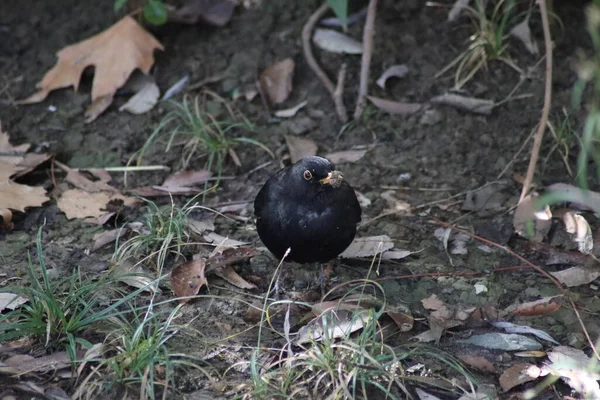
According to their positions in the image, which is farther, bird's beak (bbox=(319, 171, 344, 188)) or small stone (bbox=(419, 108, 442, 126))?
small stone (bbox=(419, 108, 442, 126))

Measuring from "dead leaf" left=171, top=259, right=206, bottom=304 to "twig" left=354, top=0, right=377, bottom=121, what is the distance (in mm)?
1892

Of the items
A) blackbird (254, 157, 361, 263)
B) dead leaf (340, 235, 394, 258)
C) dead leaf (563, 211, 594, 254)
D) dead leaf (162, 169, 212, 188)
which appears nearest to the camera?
blackbird (254, 157, 361, 263)

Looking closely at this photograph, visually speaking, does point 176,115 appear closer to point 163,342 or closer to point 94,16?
point 94,16

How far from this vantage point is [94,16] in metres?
6.08

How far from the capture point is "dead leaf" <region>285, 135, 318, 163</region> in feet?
17.1

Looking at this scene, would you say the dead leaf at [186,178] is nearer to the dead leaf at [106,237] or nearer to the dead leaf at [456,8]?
the dead leaf at [106,237]

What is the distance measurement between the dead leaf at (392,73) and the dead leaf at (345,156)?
61 cm

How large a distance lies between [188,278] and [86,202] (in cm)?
109

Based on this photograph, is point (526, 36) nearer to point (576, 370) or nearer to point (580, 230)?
point (580, 230)

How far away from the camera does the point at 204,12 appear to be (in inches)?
236

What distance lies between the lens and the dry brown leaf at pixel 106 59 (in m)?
5.55

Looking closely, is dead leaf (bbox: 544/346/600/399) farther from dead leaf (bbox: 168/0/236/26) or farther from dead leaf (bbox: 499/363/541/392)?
dead leaf (bbox: 168/0/236/26)

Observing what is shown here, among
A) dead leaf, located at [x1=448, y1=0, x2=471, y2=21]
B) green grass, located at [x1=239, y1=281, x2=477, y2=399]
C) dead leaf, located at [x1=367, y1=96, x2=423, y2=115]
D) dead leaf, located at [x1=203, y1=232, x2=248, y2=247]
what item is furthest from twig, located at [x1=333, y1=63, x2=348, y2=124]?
green grass, located at [x1=239, y1=281, x2=477, y2=399]


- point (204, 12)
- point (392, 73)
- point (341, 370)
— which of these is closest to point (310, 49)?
point (392, 73)
